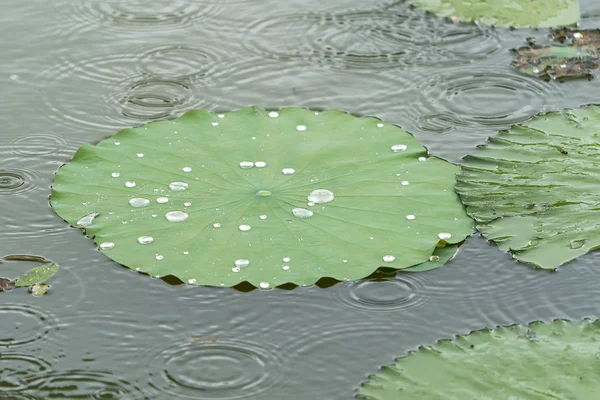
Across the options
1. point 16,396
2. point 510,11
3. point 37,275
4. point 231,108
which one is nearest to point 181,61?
point 231,108

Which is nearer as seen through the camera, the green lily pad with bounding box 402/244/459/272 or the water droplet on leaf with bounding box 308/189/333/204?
the green lily pad with bounding box 402/244/459/272

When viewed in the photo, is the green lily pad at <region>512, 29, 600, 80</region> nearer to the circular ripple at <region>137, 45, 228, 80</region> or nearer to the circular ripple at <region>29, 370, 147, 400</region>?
the circular ripple at <region>137, 45, 228, 80</region>

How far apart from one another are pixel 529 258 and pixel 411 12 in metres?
1.97

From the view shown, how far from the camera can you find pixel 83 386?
2.21 m

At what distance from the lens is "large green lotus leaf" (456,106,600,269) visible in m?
2.65

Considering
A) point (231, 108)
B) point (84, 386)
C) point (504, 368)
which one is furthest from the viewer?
point (231, 108)

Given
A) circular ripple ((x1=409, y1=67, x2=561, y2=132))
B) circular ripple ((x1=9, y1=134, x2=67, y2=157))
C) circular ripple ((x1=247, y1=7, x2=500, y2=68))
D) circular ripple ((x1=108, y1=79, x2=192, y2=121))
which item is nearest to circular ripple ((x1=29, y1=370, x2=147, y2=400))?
circular ripple ((x1=9, y1=134, x2=67, y2=157))

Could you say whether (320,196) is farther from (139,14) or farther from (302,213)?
(139,14)

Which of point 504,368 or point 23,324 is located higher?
point 504,368

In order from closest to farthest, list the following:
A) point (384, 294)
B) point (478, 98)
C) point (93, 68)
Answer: point (384, 294) < point (478, 98) < point (93, 68)

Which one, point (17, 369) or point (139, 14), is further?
point (139, 14)

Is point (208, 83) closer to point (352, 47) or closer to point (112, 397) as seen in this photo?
point (352, 47)

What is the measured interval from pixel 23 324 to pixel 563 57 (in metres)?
2.55

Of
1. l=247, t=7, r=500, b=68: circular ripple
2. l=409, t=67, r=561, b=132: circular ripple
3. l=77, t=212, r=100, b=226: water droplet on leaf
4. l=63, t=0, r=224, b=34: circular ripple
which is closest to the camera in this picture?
l=77, t=212, r=100, b=226: water droplet on leaf
